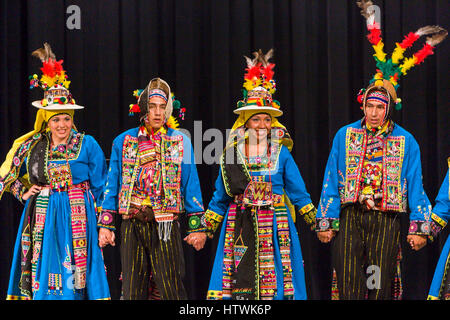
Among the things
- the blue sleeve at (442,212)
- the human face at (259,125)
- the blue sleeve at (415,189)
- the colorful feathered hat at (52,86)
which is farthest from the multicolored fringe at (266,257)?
the colorful feathered hat at (52,86)

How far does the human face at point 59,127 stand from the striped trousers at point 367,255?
6.09ft

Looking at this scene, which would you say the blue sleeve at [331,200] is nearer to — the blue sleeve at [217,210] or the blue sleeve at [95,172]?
the blue sleeve at [217,210]

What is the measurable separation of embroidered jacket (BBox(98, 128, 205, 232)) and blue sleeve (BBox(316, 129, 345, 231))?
0.73m

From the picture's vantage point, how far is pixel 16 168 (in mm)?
4918

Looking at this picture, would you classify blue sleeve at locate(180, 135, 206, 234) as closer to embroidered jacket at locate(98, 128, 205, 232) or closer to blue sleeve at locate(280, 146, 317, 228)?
embroidered jacket at locate(98, 128, 205, 232)

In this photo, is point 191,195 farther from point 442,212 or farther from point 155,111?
point 442,212

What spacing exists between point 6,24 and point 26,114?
2.35ft

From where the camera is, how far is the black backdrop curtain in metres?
5.60

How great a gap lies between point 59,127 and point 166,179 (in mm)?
846

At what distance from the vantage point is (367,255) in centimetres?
449

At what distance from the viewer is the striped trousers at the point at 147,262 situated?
4.42 meters
